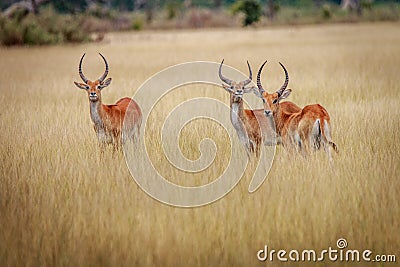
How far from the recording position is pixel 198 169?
20.6ft

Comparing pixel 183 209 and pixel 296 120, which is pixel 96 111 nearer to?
pixel 296 120

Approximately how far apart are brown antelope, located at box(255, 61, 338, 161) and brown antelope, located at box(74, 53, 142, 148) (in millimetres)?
1433

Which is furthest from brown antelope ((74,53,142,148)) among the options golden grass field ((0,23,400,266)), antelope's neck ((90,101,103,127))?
golden grass field ((0,23,400,266))

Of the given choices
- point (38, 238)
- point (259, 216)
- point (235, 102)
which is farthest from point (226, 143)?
point (38, 238)

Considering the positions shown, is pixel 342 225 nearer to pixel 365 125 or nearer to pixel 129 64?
pixel 365 125

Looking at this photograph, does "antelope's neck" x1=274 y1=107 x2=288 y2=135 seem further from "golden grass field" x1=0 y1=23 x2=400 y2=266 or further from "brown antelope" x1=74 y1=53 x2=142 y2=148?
"brown antelope" x1=74 y1=53 x2=142 y2=148

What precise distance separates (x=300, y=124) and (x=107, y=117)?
191 centimetres

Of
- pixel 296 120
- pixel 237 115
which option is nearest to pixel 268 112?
pixel 296 120

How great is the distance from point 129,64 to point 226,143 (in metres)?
10.6

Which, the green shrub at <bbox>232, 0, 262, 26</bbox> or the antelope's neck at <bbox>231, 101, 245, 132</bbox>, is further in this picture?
the green shrub at <bbox>232, 0, 262, 26</bbox>

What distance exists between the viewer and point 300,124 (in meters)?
6.30

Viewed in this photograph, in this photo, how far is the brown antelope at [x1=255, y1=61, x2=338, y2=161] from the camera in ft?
20.5

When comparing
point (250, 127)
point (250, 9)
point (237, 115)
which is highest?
point (250, 9)

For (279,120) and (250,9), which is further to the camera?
(250,9)
